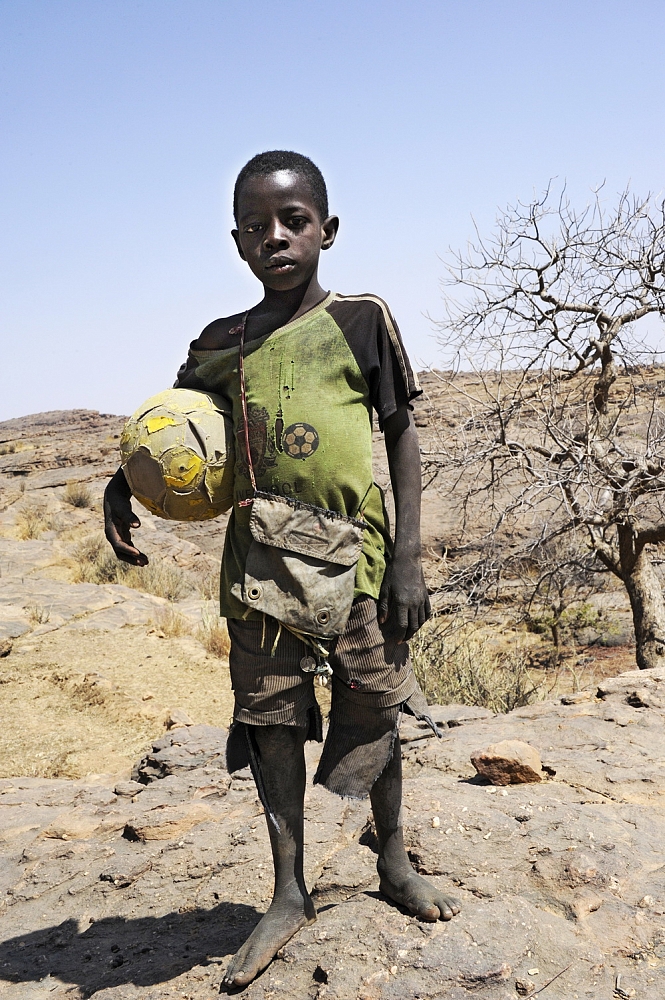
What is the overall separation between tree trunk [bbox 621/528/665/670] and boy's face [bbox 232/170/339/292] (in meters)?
4.86

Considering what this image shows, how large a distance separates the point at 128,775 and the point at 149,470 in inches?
111

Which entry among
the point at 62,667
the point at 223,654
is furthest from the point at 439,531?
the point at 62,667

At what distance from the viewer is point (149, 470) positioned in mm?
1849

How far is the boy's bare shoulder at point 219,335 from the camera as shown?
6.46 feet

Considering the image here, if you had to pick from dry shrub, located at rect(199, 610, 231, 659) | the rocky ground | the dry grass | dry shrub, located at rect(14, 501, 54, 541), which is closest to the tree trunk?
the rocky ground

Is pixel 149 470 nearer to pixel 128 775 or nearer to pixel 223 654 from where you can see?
pixel 128 775

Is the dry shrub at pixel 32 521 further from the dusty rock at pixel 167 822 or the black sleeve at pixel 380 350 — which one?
the black sleeve at pixel 380 350

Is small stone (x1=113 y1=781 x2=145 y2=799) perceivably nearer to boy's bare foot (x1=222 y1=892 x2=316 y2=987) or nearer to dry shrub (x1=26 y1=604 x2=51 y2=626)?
boy's bare foot (x1=222 y1=892 x2=316 y2=987)

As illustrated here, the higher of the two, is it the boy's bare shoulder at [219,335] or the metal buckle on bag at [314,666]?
the boy's bare shoulder at [219,335]

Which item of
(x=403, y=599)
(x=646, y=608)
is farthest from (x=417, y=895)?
(x=646, y=608)

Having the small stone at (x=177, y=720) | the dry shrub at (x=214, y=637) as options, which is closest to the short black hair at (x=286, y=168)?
the small stone at (x=177, y=720)

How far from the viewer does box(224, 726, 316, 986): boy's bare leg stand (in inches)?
76.0

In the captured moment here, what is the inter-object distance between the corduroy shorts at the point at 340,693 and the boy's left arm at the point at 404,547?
2.0 inches

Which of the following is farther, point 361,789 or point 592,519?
point 592,519
